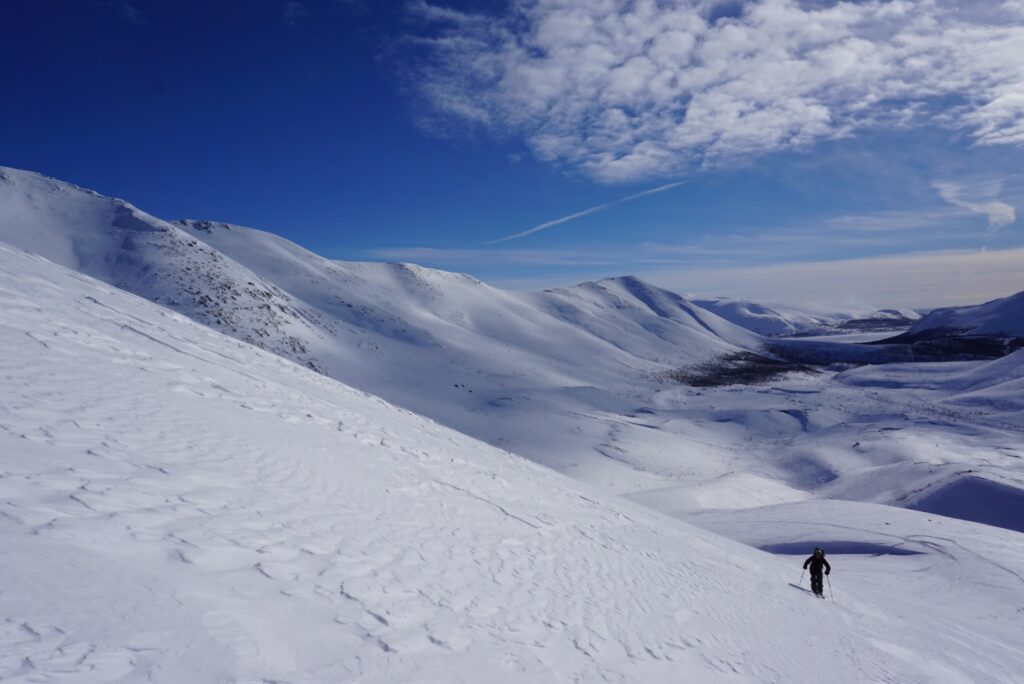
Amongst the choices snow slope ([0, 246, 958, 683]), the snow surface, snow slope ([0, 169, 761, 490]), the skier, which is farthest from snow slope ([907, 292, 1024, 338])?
snow slope ([0, 246, 958, 683])

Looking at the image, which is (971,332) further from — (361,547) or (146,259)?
(146,259)

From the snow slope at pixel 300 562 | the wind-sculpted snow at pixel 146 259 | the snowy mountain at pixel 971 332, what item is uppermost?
the snowy mountain at pixel 971 332

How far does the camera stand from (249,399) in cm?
982

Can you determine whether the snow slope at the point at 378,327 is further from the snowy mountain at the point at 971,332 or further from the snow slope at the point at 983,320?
the snow slope at the point at 983,320

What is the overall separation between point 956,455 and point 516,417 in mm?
28063

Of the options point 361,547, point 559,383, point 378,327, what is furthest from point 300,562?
point 378,327

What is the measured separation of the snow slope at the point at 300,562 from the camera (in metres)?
3.40

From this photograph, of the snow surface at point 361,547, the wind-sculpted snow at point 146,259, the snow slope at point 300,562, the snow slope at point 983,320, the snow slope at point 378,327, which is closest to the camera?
the snow slope at point 300,562

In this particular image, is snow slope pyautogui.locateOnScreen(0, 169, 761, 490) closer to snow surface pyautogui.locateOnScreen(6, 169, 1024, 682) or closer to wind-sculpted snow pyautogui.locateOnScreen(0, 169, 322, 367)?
wind-sculpted snow pyautogui.locateOnScreen(0, 169, 322, 367)

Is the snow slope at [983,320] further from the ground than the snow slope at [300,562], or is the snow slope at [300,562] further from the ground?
the snow slope at [983,320]

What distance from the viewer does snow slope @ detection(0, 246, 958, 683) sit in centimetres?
340

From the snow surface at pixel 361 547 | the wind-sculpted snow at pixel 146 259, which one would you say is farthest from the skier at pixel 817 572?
the wind-sculpted snow at pixel 146 259

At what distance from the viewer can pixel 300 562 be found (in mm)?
4863

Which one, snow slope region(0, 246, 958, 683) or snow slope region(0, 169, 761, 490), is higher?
snow slope region(0, 169, 761, 490)
